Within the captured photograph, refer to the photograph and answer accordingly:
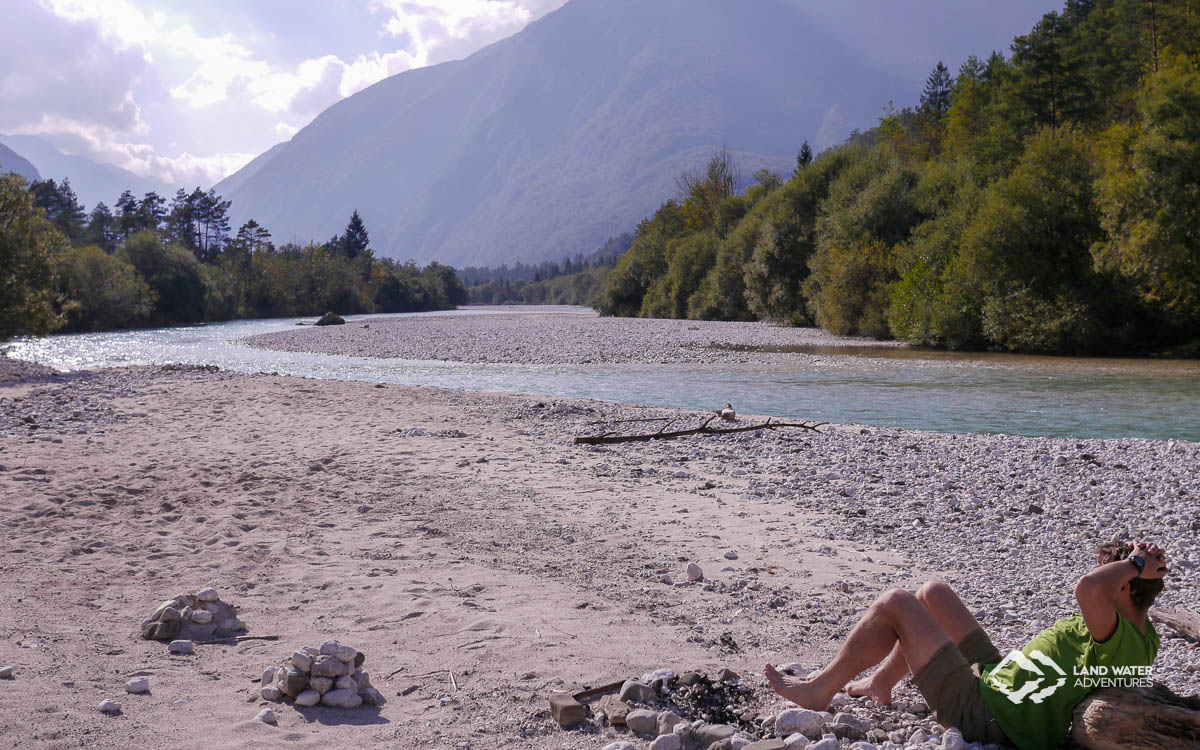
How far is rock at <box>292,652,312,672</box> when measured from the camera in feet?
16.0

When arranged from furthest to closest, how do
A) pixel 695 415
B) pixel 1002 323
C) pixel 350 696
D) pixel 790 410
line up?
pixel 1002 323
pixel 790 410
pixel 695 415
pixel 350 696

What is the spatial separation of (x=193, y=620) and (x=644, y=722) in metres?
3.47

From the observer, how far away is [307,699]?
4762 millimetres

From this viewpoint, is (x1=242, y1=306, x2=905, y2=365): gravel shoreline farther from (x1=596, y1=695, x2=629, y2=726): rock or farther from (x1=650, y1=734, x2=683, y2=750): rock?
(x1=650, y1=734, x2=683, y2=750): rock

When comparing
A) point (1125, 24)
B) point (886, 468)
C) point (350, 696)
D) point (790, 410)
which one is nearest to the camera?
point (350, 696)

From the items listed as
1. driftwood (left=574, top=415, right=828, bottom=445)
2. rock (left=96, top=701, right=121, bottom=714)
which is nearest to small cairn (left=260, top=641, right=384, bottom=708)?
rock (left=96, top=701, right=121, bottom=714)

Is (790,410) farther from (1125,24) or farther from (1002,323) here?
(1125,24)

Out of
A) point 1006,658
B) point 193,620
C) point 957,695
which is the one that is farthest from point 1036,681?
point 193,620

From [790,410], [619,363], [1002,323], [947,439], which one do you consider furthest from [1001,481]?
[1002,323]

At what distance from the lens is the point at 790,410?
19.3m

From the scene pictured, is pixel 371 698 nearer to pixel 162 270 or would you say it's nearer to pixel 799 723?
pixel 799 723

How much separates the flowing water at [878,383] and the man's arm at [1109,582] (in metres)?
13.5

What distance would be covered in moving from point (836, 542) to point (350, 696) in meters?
5.23

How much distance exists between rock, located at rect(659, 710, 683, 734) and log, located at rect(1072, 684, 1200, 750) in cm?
187
